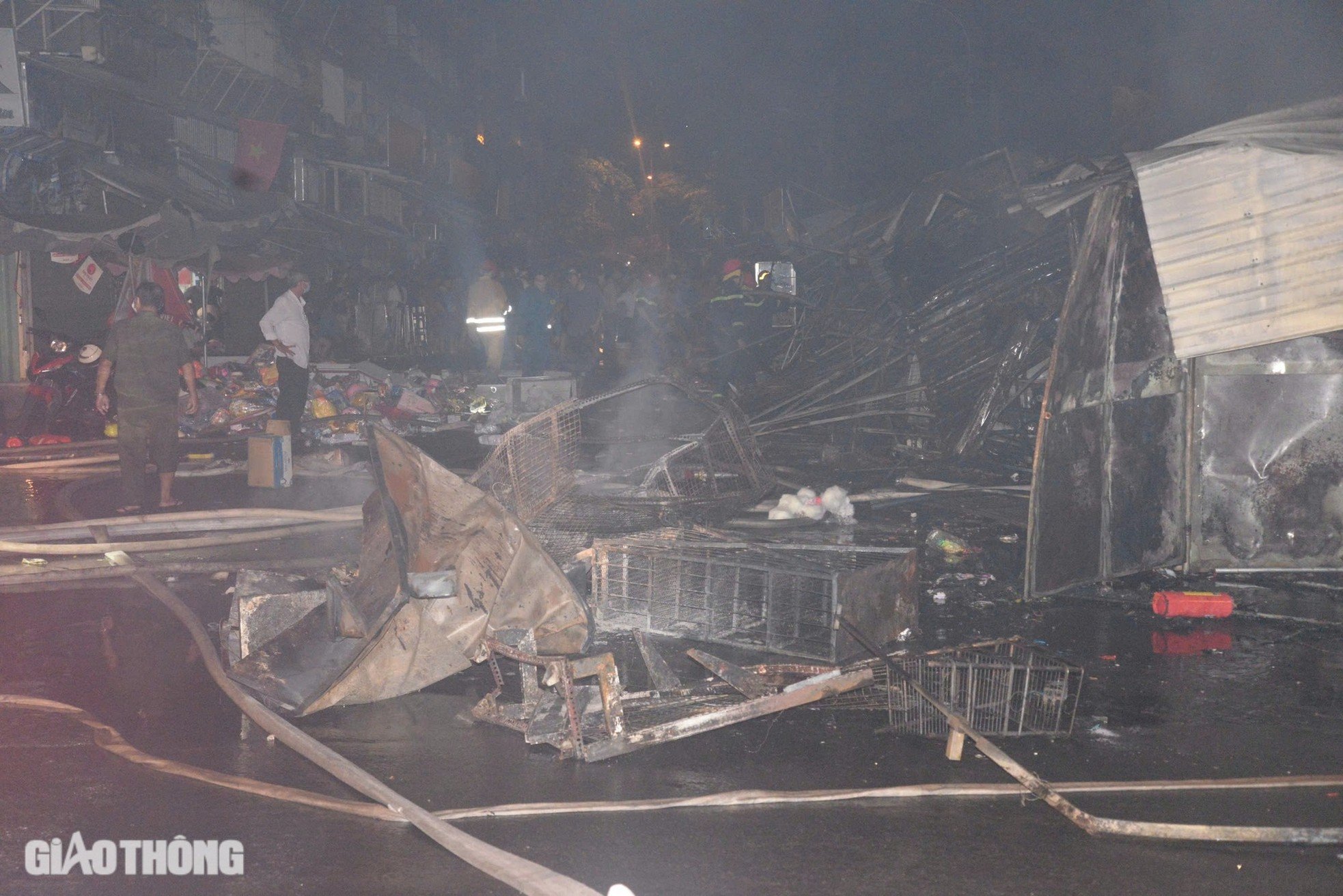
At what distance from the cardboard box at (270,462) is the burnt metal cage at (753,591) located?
5.91 meters

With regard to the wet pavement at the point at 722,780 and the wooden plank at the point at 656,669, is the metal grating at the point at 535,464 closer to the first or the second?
the wet pavement at the point at 722,780

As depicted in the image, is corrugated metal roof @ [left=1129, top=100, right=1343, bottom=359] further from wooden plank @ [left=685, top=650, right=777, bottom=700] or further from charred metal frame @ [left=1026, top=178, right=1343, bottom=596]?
wooden plank @ [left=685, top=650, right=777, bottom=700]

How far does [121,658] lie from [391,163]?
29541 millimetres

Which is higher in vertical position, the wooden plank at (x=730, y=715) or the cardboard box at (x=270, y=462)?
the cardboard box at (x=270, y=462)

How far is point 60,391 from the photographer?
1348 cm

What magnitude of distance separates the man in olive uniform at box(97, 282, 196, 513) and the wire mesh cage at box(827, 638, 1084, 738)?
681cm

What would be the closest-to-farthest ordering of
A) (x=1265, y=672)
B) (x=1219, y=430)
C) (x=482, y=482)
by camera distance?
(x=1265, y=672)
(x=482, y=482)
(x=1219, y=430)

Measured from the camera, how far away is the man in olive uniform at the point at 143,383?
8539mm

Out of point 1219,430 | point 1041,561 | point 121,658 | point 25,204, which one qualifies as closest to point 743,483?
point 1041,561

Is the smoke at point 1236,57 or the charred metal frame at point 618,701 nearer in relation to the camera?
the charred metal frame at point 618,701

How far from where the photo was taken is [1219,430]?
6785mm

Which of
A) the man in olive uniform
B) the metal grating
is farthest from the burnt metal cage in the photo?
the man in olive uniform

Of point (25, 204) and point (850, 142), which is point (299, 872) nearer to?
point (25, 204)

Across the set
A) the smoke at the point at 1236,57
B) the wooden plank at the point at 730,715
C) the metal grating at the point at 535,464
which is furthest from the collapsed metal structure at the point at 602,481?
the smoke at the point at 1236,57
